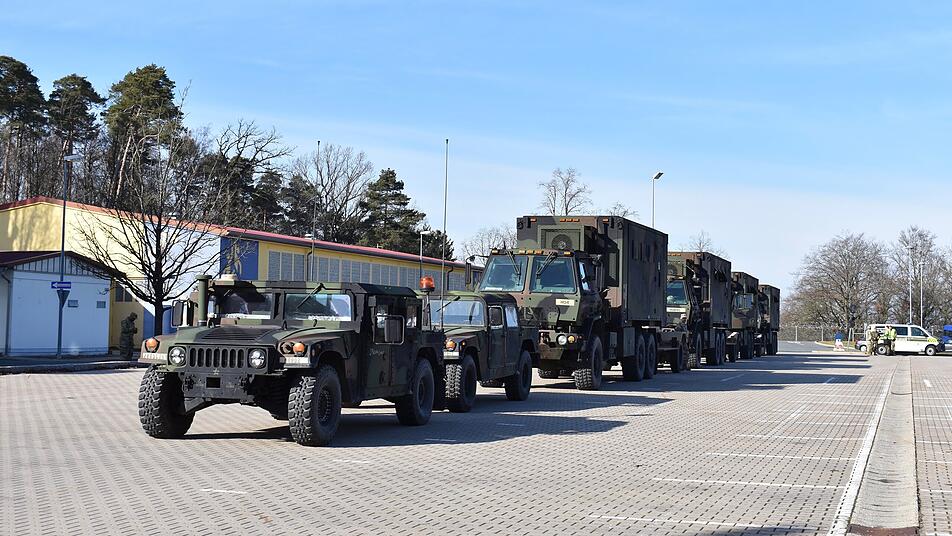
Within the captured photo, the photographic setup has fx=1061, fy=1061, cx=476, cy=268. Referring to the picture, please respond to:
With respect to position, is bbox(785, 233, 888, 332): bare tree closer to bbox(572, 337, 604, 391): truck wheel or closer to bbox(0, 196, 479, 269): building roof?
bbox(0, 196, 479, 269): building roof

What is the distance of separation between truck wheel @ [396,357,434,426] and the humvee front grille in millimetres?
3223

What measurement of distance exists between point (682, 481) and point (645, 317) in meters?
17.1

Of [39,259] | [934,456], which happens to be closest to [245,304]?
[934,456]

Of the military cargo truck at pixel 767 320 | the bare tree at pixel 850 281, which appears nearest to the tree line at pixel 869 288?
the bare tree at pixel 850 281

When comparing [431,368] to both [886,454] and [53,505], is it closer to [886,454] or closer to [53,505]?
[886,454]

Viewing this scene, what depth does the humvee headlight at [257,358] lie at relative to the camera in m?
12.2

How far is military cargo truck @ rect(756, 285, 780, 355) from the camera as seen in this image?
5362 centimetres

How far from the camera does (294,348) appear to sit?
1220 cm

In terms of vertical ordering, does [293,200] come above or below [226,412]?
above

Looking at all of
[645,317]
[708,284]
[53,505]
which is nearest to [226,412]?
[53,505]

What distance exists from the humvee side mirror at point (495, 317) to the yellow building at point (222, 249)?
23401 millimetres

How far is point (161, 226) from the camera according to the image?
40156 millimetres

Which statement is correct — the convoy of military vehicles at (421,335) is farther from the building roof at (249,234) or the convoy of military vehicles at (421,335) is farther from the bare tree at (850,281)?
Result: the bare tree at (850,281)

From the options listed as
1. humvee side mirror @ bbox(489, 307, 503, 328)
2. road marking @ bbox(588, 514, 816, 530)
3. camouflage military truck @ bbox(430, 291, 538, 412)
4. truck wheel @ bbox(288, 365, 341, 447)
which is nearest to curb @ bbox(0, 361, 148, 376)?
camouflage military truck @ bbox(430, 291, 538, 412)
